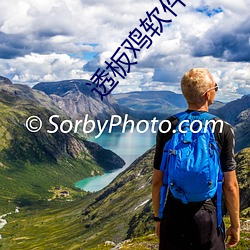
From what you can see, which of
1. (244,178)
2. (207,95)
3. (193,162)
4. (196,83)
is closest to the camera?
(193,162)

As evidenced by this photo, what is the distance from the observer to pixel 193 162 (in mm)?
10047

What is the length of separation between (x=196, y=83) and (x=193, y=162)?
231 centimetres

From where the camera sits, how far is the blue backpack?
10055 millimetres

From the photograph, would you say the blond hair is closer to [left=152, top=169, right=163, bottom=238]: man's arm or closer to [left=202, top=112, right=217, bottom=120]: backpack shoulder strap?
[left=202, top=112, right=217, bottom=120]: backpack shoulder strap

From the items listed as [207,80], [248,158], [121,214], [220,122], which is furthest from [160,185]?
[121,214]

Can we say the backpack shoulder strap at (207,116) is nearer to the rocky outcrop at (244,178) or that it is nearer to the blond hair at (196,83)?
the blond hair at (196,83)

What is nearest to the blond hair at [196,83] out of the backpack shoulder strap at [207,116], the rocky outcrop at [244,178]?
the backpack shoulder strap at [207,116]

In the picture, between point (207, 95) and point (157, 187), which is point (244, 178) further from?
point (207, 95)

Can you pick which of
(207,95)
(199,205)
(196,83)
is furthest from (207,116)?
(199,205)

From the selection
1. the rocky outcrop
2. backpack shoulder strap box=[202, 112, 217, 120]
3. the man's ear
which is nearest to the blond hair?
the man's ear

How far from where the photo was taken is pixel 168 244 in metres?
11.2

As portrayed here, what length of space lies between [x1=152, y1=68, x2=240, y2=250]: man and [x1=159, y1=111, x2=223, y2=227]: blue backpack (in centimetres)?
32

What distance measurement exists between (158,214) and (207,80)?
427 centimetres

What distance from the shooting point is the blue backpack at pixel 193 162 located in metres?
10.1
